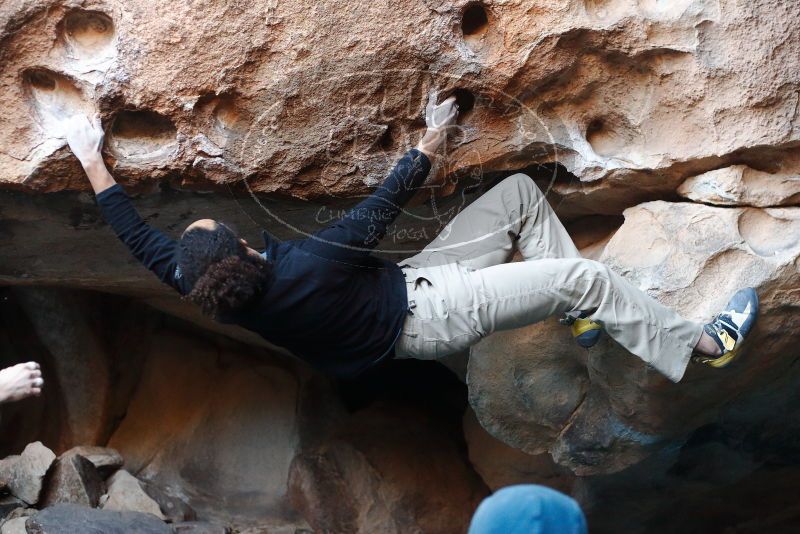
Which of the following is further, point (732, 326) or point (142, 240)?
point (732, 326)

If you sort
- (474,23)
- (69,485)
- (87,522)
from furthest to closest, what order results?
(69,485)
(87,522)
(474,23)

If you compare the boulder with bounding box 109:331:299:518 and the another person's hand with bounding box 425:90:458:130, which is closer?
the another person's hand with bounding box 425:90:458:130

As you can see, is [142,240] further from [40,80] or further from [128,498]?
[128,498]

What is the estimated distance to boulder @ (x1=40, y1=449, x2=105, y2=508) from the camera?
350 centimetres

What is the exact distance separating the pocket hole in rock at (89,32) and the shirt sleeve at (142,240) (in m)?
0.39

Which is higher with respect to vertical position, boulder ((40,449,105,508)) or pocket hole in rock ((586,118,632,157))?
pocket hole in rock ((586,118,632,157))

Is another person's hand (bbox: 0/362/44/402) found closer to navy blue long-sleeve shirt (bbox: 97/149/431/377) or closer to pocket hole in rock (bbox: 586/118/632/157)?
navy blue long-sleeve shirt (bbox: 97/149/431/377)

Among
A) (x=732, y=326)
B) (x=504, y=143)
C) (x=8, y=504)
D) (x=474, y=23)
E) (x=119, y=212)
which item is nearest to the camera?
(x=119, y=212)

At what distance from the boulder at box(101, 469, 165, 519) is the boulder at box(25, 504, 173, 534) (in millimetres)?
280

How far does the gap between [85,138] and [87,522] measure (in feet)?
4.46

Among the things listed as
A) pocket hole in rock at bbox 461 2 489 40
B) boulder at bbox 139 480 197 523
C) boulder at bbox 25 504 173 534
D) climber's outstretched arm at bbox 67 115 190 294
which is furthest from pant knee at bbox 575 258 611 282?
boulder at bbox 139 480 197 523

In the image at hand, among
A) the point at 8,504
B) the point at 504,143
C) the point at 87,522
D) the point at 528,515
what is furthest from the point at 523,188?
the point at 8,504

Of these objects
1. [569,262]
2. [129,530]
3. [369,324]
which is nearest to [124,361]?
[129,530]

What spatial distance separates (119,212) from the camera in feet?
7.73
